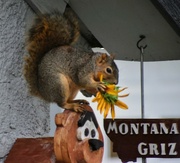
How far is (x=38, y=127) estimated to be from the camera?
113 cm

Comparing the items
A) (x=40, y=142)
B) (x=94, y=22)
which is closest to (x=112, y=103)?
(x=40, y=142)

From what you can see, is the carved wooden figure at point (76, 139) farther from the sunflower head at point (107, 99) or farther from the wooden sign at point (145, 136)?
the wooden sign at point (145, 136)

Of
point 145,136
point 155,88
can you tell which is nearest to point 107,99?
point 145,136

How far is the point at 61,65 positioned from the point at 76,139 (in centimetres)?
14

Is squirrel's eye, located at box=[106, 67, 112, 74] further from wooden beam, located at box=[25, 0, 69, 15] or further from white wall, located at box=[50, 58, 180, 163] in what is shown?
white wall, located at box=[50, 58, 180, 163]

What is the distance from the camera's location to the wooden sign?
1.37 meters

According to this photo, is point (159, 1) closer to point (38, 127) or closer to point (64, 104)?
point (64, 104)

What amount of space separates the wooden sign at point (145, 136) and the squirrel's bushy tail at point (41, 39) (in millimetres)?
Answer: 464

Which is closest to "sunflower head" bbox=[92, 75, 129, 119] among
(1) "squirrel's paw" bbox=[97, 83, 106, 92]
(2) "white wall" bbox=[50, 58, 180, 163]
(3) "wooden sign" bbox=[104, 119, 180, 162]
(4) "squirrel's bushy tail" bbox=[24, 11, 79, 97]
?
(1) "squirrel's paw" bbox=[97, 83, 106, 92]

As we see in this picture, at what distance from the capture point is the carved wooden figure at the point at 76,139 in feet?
2.58

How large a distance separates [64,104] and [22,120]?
23 centimetres

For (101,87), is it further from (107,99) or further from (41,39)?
(41,39)

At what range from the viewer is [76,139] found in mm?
810

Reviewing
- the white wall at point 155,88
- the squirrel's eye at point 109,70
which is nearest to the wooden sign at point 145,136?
the squirrel's eye at point 109,70
